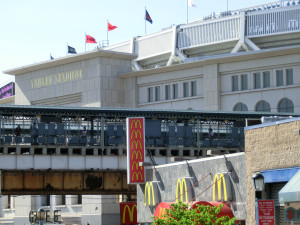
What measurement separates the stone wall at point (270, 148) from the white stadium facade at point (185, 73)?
5483 centimetres

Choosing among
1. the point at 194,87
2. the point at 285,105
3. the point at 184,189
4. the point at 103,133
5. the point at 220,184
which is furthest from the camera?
the point at 194,87

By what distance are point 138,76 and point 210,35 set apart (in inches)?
373

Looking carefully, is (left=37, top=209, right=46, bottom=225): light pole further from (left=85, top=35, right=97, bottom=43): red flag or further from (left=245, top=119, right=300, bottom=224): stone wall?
(left=245, top=119, right=300, bottom=224): stone wall

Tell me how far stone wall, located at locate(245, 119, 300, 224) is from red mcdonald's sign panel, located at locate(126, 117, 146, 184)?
47.3ft

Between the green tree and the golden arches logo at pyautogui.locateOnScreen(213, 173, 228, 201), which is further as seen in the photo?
the golden arches logo at pyautogui.locateOnScreen(213, 173, 228, 201)

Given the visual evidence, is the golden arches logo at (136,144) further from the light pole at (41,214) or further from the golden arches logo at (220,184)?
the light pole at (41,214)

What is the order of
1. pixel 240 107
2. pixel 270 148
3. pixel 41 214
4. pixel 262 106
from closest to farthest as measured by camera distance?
pixel 270 148 → pixel 262 106 → pixel 41 214 → pixel 240 107

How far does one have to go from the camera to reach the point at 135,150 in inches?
1761

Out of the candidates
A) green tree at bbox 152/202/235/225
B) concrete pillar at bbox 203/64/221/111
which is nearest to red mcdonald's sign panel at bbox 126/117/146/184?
green tree at bbox 152/202/235/225

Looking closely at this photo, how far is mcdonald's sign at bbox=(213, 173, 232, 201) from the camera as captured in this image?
109 ft

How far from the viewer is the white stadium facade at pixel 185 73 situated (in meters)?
86.3

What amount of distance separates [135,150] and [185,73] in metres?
49.2

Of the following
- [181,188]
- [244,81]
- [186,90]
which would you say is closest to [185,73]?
[186,90]

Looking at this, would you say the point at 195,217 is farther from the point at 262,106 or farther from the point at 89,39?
the point at 89,39
